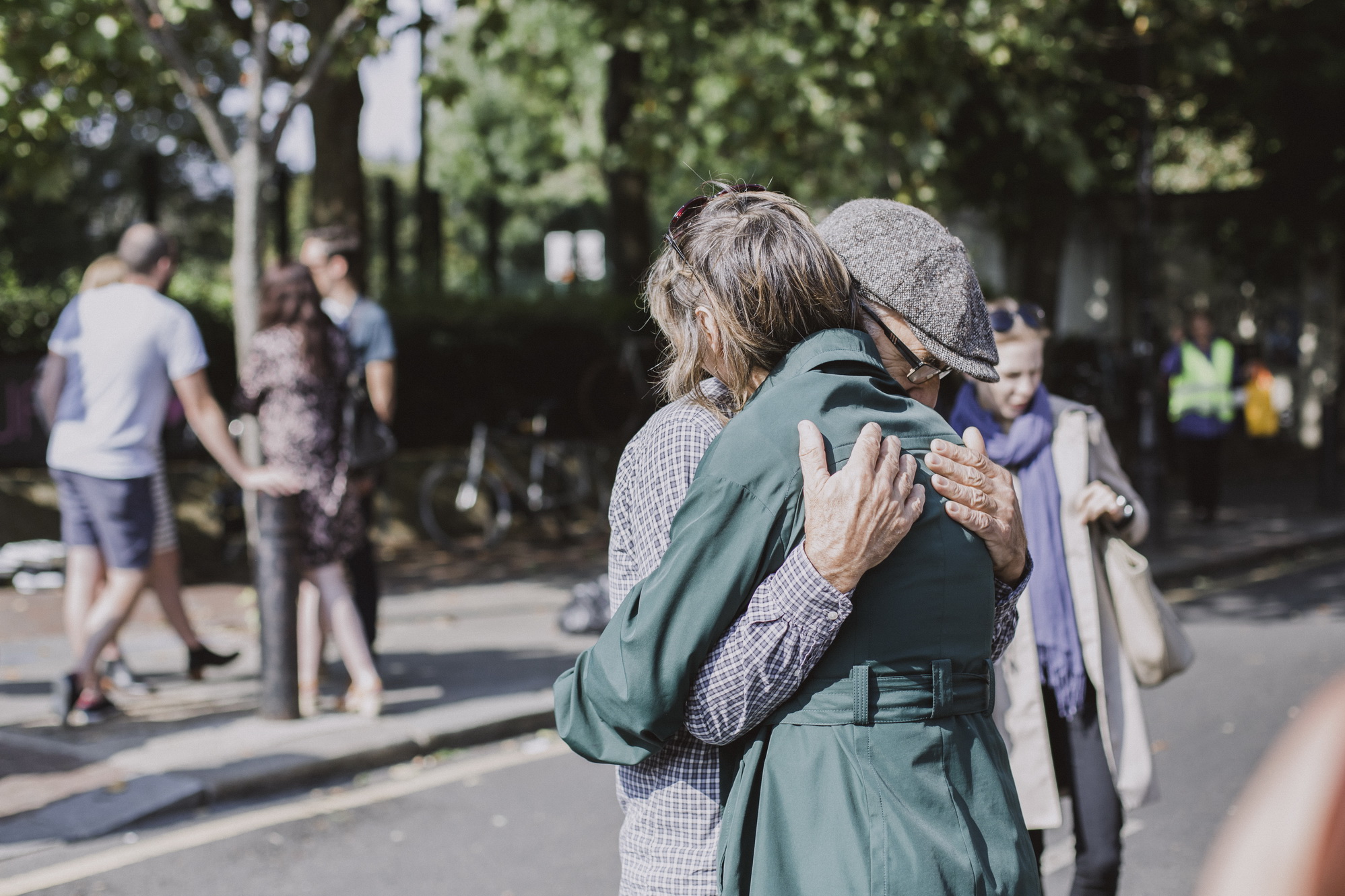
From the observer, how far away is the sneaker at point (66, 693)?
225 inches

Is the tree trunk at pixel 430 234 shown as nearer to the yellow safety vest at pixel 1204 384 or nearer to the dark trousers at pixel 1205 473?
the yellow safety vest at pixel 1204 384

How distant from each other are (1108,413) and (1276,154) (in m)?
4.10

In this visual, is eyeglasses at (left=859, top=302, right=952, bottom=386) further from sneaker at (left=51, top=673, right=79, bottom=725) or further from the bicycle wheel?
the bicycle wheel

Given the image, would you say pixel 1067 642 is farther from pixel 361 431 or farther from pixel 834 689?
pixel 361 431

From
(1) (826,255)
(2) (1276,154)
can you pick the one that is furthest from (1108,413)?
(1) (826,255)

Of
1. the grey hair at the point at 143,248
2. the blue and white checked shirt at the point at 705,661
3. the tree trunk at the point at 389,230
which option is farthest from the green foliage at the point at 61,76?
the blue and white checked shirt at the point at 705,661

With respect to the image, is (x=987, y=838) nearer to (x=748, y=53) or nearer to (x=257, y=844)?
(x=257, y=844)

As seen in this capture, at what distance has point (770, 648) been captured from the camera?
5.81 ft

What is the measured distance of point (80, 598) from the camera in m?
5.85

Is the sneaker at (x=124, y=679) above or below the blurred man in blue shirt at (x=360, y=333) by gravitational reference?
below

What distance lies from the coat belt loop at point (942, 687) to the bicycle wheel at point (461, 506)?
9.81 m

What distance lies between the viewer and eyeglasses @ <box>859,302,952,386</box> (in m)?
2.02

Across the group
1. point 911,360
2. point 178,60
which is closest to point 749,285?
point 911,360

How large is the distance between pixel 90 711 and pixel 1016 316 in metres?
4.34
